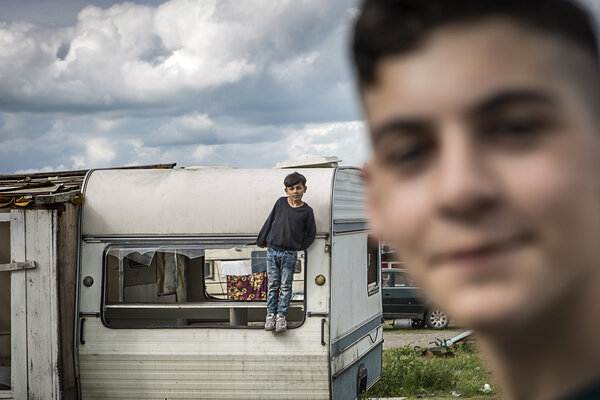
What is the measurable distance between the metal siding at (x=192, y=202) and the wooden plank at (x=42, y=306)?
0.51m

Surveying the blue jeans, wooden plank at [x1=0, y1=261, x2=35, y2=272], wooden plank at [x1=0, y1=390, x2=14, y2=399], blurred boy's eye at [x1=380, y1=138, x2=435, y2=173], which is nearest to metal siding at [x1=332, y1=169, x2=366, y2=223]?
the blue jeans

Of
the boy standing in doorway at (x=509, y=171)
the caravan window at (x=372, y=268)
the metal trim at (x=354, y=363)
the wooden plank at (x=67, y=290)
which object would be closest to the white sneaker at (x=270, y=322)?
the metal trim at (x=354, y=363)

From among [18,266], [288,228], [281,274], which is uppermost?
[288,228]

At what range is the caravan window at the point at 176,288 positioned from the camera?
7398 millimetres

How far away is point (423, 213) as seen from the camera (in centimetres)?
62

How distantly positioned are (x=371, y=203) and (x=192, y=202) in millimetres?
6832

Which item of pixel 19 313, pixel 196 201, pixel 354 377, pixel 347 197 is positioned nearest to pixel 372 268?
pixel 354 377

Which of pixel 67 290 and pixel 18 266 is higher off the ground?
pixel 18 266

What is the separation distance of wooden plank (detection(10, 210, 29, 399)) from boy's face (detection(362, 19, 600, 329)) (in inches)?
277

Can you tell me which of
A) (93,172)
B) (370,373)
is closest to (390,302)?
(370,373)

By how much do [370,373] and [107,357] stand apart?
354 cm

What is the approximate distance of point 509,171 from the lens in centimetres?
56

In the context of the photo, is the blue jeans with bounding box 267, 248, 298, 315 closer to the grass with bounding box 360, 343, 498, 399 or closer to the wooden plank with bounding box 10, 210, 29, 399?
the wooden plank with bounding box 10, 210, 29, 399

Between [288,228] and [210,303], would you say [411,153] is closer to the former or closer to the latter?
[288,228]
